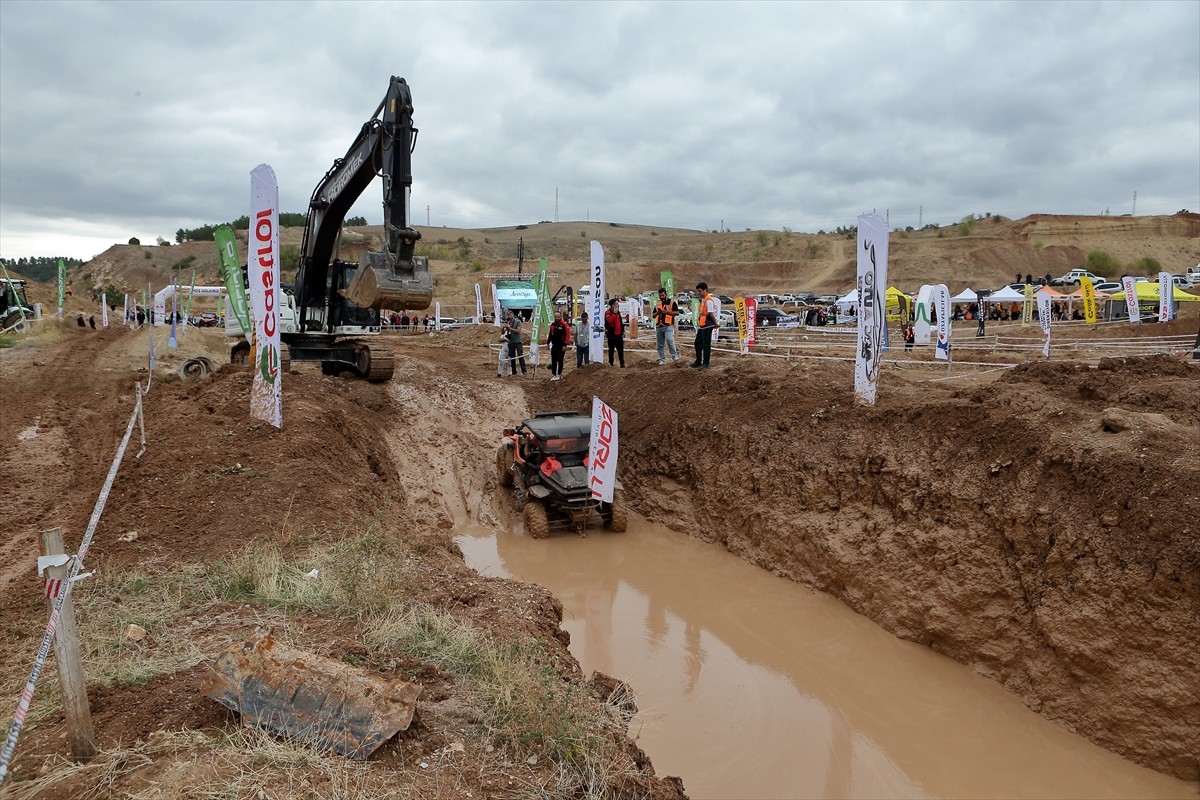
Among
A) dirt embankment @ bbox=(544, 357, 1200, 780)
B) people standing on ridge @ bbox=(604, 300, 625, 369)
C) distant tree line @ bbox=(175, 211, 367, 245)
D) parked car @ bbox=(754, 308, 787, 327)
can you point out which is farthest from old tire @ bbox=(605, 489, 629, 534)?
distant tree line @ bbox=(175, 211, 367, 245)

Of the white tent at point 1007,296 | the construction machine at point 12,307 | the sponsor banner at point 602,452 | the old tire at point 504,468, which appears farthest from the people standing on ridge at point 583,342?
the white tent at point 1007,296

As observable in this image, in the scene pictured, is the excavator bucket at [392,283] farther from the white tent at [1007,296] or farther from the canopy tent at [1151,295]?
the white tent at [1007,296]

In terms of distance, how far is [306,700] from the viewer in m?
3.57

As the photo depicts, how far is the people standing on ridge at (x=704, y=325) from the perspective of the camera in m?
13.3

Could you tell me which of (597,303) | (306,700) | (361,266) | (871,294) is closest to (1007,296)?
(597,303)

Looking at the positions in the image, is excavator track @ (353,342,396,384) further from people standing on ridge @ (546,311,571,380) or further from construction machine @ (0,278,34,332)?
construction machine @ (0,278,34,332)

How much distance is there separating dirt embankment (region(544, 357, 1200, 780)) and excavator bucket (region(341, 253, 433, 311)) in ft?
15.7

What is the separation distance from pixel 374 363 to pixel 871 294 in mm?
9851

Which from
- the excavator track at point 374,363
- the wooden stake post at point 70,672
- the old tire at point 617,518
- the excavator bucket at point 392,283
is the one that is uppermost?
the excavator bucket at point 392,283

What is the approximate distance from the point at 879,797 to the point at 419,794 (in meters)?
4.03

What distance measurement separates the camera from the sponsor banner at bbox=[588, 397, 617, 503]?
977 cm

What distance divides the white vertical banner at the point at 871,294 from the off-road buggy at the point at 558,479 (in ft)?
13.3

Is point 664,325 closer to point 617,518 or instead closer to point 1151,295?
point 617,518

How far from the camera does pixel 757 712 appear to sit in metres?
6.66
